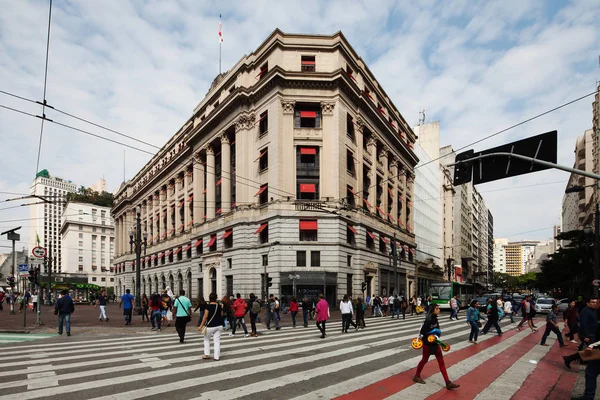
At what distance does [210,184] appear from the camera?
46.9m

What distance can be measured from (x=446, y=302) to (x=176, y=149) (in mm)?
42592

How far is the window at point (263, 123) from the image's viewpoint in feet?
127

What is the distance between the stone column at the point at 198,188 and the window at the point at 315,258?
1914cm

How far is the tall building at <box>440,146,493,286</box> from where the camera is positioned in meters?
91.6

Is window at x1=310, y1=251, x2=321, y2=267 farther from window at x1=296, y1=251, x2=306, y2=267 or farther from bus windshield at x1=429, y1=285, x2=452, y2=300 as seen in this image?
bus windshield at x1=429, y1=285, x2=452, y2=300

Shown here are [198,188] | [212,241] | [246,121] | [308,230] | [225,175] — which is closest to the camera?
[308,230]

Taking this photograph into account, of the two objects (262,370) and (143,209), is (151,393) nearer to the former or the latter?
(262,370)

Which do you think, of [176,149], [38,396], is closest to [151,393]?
[38,396]

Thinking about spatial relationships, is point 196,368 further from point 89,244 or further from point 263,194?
point 89,244

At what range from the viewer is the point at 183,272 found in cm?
5284

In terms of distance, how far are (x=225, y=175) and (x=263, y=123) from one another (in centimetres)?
733

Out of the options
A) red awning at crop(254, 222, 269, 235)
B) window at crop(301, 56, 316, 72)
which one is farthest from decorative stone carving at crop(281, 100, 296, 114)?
red awning at crop(254, 222, 269, 235)

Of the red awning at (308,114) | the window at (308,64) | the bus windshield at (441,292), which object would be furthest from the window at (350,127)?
the bus windshield at (441,292)

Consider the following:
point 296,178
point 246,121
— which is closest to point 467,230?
point 296,178
